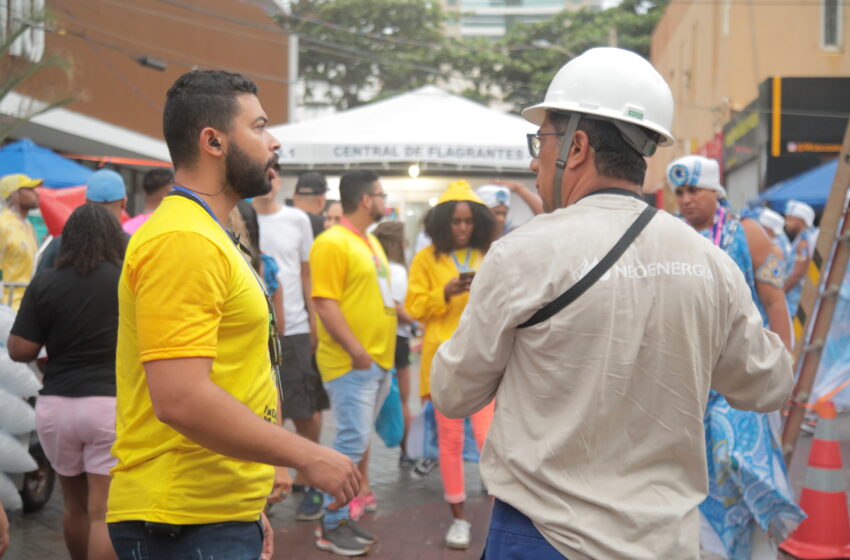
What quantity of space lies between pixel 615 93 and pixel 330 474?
42.8 inches

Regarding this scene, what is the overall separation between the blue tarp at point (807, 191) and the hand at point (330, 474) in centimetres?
1376

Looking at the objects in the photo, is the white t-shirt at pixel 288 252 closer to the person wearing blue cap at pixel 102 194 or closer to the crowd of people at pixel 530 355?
the person wearing blue cap at pixel 102 194

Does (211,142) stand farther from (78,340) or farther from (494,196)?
(494,196)

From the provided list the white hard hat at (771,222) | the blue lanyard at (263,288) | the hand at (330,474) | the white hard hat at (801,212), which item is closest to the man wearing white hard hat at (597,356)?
the hand at (330,474)

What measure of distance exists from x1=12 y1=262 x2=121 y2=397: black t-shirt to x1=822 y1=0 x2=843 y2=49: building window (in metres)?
21.0

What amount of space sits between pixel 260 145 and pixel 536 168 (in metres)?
0.70

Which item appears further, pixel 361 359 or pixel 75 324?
pixel 361 359

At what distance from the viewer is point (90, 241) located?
4406 mm

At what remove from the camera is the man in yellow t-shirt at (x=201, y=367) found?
2180 millimetres

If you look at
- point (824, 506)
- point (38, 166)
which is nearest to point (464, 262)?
point (824, 506)

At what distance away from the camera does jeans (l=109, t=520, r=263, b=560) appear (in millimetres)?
2385

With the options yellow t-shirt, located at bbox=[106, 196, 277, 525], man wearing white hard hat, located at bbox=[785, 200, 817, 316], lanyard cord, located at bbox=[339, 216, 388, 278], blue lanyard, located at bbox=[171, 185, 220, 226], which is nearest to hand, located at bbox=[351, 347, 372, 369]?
lanyard cord, located at bbox=[339, 216, 388, 278]

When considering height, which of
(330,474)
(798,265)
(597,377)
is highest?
(597,377)

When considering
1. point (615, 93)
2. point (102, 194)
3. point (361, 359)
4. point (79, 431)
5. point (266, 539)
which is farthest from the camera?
point (361, 359)
